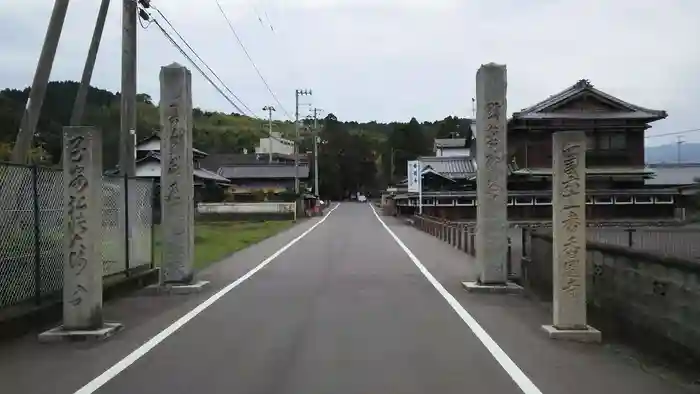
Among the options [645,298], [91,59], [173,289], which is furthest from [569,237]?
[91,59]

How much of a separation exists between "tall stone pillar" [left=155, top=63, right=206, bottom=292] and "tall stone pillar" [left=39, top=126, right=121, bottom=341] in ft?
15.9

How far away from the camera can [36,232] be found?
1066 cm

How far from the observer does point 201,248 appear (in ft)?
96.6

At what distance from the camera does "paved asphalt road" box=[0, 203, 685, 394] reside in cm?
708

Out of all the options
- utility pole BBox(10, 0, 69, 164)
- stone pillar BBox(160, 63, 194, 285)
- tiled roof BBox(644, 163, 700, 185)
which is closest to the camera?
stone pillar BBox(160, 63, 194, 285)

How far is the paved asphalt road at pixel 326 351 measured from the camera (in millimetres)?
7082

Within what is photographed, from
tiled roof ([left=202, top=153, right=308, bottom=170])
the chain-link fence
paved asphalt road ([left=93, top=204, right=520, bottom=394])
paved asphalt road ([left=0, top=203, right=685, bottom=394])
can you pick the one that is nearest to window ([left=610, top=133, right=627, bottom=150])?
paved asphalt road ([left=93, top=204, right=520, bottom=394])

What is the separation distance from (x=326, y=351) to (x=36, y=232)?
16.1 feet

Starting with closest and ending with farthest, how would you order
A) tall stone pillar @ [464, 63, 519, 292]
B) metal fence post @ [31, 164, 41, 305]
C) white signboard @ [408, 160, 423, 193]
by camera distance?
metal fence post @ [31, 164, 41, 305], tall stone pillar @ [464, 63, 519, 292], white signboard @ [408, 160, 423, 193]

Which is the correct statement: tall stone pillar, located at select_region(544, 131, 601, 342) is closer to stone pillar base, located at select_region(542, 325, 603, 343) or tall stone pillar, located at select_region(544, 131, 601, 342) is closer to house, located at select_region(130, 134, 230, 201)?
stone pillar base, located at select_region(542, 325, 603, 343)

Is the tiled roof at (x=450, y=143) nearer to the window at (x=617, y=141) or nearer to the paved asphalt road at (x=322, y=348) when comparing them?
the window at (x=617, y=141)

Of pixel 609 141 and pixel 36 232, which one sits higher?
A: pixel 609 141

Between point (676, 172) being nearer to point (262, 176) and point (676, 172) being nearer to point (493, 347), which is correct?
point (262, 176)

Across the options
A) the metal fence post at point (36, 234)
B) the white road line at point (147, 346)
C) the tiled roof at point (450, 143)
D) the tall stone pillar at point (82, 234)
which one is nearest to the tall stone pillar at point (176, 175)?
the white road line at point (147, 346)
